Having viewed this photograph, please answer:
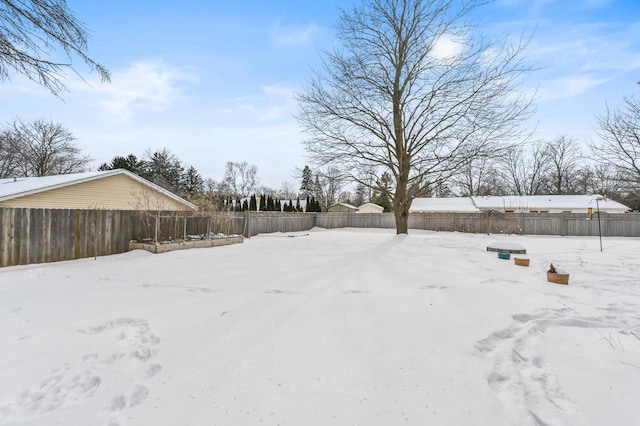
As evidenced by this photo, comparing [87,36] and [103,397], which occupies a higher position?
[87,36]

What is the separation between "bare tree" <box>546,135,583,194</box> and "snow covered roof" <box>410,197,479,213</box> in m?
13.6

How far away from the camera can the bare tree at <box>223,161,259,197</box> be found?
51469 millimetres

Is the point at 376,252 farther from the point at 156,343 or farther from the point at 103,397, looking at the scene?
the point at 103,397

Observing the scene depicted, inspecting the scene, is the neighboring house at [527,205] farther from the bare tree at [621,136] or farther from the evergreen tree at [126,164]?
the evergreen tree at [126,164]

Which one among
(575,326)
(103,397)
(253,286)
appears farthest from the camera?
(253,286)

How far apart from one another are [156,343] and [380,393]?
2.10 m

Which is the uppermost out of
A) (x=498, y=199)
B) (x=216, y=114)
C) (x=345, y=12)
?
(x=345, y=12)

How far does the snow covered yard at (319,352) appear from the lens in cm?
186

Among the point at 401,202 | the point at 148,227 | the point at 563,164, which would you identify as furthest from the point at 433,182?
the point at 563,164

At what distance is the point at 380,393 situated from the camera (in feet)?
6.63

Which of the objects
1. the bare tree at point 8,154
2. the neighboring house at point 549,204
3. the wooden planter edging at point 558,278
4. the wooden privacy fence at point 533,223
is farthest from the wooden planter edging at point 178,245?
the neighboring house at point 549,204

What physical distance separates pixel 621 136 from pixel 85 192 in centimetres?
2293

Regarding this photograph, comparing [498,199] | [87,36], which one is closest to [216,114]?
[87,36]

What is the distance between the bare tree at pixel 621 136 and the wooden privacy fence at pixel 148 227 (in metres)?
5.28
